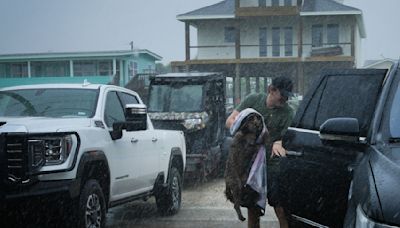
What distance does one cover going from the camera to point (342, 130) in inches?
161

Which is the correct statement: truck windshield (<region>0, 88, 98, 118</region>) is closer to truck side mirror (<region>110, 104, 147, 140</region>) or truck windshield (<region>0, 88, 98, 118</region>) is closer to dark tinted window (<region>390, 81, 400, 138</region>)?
truck side mirror (<region>110, 104, 147, 140</region>)

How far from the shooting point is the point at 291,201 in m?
5.30

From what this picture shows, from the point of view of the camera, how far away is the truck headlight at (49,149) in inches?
222

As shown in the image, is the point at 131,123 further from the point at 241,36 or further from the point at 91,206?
the point at 241,36

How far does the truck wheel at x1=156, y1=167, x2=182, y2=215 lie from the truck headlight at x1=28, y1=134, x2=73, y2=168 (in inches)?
115

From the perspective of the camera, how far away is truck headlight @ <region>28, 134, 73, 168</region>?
5633 millimetres

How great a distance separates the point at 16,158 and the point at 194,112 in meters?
7.41

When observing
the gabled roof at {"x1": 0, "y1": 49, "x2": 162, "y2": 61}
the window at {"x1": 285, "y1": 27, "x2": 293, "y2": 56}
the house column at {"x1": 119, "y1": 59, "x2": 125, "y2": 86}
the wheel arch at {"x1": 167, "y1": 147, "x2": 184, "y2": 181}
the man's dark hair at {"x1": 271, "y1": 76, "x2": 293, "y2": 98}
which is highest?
the window at {"x1": 285, "y1": 27, "x2": 293, "y2": 56}

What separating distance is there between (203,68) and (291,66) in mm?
4450

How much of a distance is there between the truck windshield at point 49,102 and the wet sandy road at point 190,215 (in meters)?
1.84

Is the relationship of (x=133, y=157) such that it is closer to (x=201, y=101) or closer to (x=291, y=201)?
(x=291, y=201)

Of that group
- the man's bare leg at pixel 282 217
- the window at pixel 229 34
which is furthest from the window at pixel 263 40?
the man's bare leg at pixel 282 217

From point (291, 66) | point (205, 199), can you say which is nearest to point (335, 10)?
point (291, 66)

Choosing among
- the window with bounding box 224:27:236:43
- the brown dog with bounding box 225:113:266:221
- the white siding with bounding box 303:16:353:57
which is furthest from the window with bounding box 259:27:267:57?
the brown dog with bounding box 225:113:266:221
